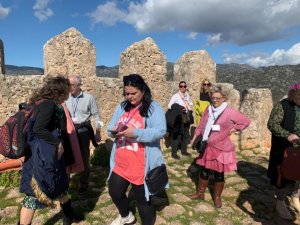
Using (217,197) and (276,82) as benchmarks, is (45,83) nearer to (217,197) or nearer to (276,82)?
(217,197)

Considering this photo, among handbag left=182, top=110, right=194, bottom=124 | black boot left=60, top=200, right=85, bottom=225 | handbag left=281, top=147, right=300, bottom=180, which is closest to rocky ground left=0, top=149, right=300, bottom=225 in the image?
black boot left=60, top=200, right=85, bottom=225

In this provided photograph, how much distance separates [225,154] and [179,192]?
1179mm

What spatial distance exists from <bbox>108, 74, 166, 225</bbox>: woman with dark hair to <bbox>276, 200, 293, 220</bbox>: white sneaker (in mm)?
2140

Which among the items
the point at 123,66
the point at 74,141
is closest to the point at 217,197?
the point at 74,141

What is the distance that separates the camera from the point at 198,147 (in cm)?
516

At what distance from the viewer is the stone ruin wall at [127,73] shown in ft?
20.0

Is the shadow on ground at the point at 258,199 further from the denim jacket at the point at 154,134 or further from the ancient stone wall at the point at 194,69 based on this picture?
the ancient stone wall at the point at 194,69

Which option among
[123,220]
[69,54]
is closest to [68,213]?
[123,220]

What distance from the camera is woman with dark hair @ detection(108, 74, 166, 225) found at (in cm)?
371

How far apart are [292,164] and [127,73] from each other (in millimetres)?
4207

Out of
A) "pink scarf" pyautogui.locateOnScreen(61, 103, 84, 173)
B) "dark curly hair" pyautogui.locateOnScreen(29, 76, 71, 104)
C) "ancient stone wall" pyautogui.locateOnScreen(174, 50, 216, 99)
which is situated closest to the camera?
"dark curly hair" pyautogui.locateOnScreen(29, 76, 71, 104)

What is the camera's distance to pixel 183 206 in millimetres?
5105

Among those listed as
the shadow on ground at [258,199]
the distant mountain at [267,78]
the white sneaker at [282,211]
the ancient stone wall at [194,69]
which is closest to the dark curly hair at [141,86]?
the shadow on ground at [258,199]

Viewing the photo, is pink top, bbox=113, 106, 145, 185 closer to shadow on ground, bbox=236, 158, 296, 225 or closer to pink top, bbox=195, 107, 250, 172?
pink top, bbox=195, 107, 250, 172
